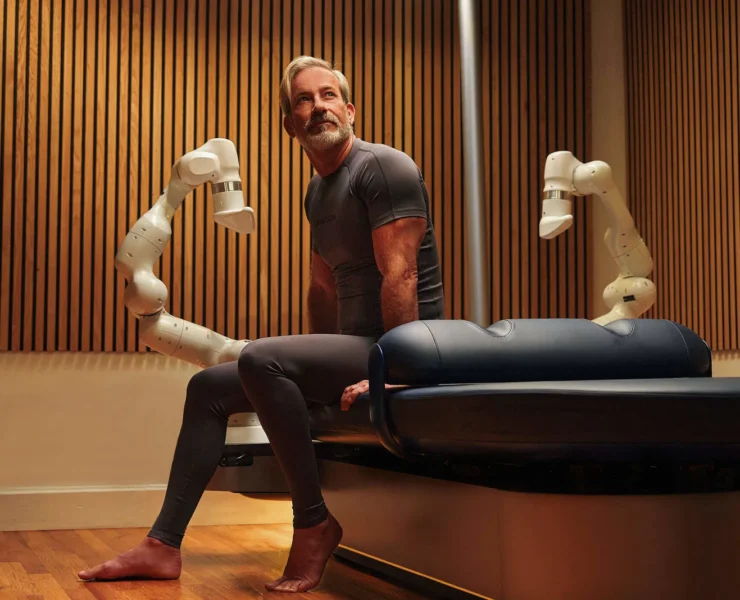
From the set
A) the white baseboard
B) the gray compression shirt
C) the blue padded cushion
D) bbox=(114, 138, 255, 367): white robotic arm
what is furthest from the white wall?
the blue padded cushion

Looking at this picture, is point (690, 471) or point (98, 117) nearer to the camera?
point (690, 471)

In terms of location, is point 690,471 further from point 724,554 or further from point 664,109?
point 664,109

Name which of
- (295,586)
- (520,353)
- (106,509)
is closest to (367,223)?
(520,353)

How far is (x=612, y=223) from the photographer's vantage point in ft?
13.6

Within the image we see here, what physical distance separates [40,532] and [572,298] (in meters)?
2.77

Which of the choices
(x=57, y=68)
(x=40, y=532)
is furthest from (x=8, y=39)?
(x=40, y=532)

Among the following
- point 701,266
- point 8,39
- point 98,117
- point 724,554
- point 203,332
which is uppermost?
point 8,39

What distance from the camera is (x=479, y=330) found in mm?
1916

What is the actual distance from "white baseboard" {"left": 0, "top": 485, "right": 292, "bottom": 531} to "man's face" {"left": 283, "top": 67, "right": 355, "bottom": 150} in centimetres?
192

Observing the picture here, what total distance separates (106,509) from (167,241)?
4.17 ft

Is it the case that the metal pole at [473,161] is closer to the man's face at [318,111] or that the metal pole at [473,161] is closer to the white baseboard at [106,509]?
the white baseboard at [106,509]

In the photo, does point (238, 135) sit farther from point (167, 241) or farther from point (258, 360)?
point (258, 360)

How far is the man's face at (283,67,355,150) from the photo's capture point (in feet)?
8.78

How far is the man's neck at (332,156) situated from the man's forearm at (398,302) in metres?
0.46
